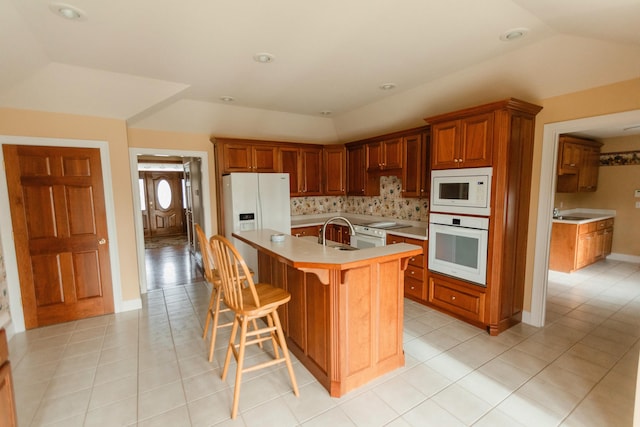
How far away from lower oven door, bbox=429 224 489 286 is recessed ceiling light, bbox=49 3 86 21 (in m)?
3.55

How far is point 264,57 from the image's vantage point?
2.62 metres

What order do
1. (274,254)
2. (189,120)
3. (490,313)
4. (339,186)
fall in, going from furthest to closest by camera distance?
(339,186) < (189,120) < (490,313) < (274,254)

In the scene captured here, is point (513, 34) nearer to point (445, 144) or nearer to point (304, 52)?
point (445, 144)

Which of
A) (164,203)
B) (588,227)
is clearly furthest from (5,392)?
(164,203)

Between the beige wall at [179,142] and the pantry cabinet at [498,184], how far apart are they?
321 centimetres

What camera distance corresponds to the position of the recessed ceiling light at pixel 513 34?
Result: 86.7 inches

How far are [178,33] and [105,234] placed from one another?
254cm

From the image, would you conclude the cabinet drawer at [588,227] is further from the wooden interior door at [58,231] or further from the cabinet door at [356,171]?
the wooden interior door at [58,231]

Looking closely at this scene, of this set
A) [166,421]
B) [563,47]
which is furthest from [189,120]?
[563,47]

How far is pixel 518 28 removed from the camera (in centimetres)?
218

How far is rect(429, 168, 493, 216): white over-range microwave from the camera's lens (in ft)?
9.30

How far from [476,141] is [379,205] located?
2.32 meters

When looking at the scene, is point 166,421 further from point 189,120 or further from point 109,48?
point 189,120

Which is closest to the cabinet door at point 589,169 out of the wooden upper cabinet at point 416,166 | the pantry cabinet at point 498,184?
the pantry cabinet at point 498,184
